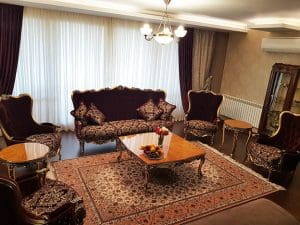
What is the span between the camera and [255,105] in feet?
19.2

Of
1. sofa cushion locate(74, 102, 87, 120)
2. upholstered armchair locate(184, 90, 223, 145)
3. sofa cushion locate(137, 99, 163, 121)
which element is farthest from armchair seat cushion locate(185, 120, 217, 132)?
sofa cushion locate(74, 102, 87, 120)

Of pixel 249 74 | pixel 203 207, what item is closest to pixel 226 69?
pixel 249 74

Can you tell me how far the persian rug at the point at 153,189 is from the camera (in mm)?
2906

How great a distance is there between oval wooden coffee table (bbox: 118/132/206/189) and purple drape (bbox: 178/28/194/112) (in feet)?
8.07

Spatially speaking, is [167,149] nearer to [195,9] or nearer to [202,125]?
[202,125]

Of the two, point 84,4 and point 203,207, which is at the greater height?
point 84,4

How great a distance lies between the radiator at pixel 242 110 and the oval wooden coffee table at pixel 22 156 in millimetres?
4665

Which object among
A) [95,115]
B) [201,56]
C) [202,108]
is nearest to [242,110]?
[202,108]

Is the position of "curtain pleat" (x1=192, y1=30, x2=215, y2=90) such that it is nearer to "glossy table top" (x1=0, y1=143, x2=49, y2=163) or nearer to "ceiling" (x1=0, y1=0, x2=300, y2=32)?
"ceiling" (x1=0, y1=0, x2=300, y2=32)

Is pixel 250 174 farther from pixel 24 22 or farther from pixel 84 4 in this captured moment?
pixel 24 22

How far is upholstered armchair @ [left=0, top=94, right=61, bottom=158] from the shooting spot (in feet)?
11.8

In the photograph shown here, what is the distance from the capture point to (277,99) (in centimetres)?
525

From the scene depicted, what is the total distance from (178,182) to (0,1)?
4.01 m

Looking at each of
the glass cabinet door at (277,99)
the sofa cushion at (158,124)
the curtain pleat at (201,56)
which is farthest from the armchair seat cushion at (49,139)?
the glass cabinet door at (277,99)
